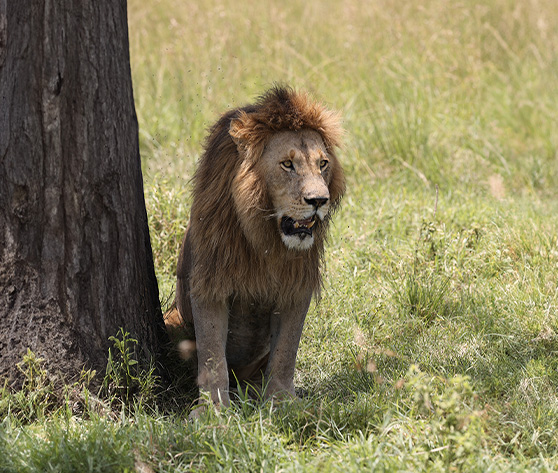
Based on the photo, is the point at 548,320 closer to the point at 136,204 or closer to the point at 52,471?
the point at 136,204

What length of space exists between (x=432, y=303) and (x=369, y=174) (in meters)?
2.69

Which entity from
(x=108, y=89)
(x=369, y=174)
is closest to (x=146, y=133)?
(x=369, y=174)

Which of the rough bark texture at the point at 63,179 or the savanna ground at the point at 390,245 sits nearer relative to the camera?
the savanna ground at the point at 390,245

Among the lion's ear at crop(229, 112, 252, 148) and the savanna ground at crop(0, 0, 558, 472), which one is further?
the lion's ear at crop(229, 112, 252, 148)

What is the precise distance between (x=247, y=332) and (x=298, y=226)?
0.91 metres

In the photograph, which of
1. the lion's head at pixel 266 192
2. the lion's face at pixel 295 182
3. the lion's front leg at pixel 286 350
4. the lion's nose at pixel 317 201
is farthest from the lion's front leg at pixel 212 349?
the lion's nose at pixel 317 201

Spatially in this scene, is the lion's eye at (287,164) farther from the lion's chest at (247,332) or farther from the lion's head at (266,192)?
the lion's chest at (247,332)

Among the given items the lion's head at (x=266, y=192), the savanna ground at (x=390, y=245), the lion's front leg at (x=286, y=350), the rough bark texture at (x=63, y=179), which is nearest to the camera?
the savanna ground at (x=390, y=245)

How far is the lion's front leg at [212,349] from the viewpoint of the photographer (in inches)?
146

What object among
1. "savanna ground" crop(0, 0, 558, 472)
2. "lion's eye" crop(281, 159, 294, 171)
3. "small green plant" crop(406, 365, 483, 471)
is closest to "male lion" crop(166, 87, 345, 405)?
"lion's eye" crop(281, 159, 294, 171)

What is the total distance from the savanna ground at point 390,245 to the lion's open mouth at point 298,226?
2.63 ft

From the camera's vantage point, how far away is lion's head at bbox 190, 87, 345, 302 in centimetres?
349

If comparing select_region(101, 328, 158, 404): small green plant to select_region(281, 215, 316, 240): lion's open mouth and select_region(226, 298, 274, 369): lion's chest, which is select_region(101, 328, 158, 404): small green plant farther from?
select_region(281, 215, 316, 240): lion's open mouth

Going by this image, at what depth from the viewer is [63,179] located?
3.47 metres
